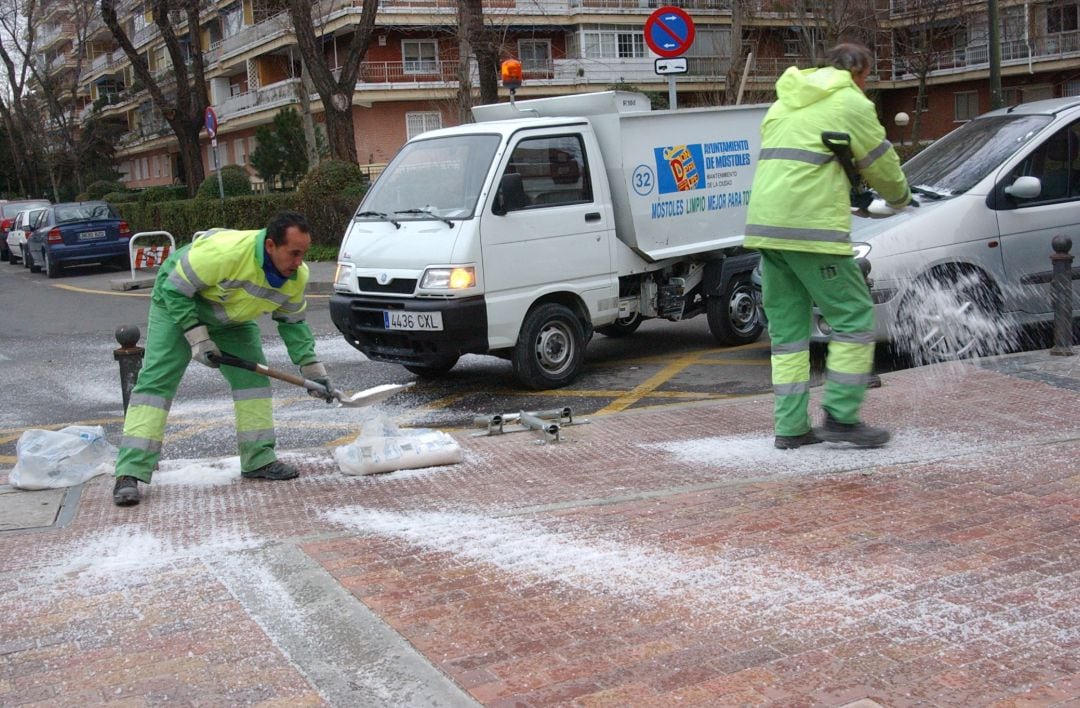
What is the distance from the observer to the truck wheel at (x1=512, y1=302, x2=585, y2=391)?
28.1 feet

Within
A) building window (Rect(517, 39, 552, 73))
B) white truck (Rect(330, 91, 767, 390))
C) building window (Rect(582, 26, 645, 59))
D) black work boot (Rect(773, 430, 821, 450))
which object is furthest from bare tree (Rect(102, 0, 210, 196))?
black work boot (Rect(773, 430, 821, 450))

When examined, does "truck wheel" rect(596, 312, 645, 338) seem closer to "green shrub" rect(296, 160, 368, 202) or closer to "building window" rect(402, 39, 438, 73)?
"green shrub" rect(296, 160, 368, 202)

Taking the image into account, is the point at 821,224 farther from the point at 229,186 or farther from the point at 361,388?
the point at 229,186

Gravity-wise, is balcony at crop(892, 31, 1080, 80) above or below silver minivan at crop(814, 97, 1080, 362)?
above

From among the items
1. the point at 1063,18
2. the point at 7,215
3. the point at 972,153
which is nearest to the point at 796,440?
the point at 972,153

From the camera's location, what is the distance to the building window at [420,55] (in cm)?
4947

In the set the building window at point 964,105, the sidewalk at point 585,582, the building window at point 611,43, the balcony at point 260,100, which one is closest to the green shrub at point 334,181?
the sidewalk at point 585,582

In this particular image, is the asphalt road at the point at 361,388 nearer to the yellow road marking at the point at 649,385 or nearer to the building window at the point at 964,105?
the yellow road marking at the point at 649,385

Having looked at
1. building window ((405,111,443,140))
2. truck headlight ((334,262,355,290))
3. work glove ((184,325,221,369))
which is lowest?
work glove ((184,325,221,369))

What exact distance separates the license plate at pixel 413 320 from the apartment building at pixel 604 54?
32.7 m

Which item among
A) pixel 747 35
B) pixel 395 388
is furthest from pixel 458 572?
pixel 747 35

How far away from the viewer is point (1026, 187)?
8172mm

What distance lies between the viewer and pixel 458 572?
14.5ft

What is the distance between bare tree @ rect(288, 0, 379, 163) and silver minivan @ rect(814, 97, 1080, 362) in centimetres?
1662
